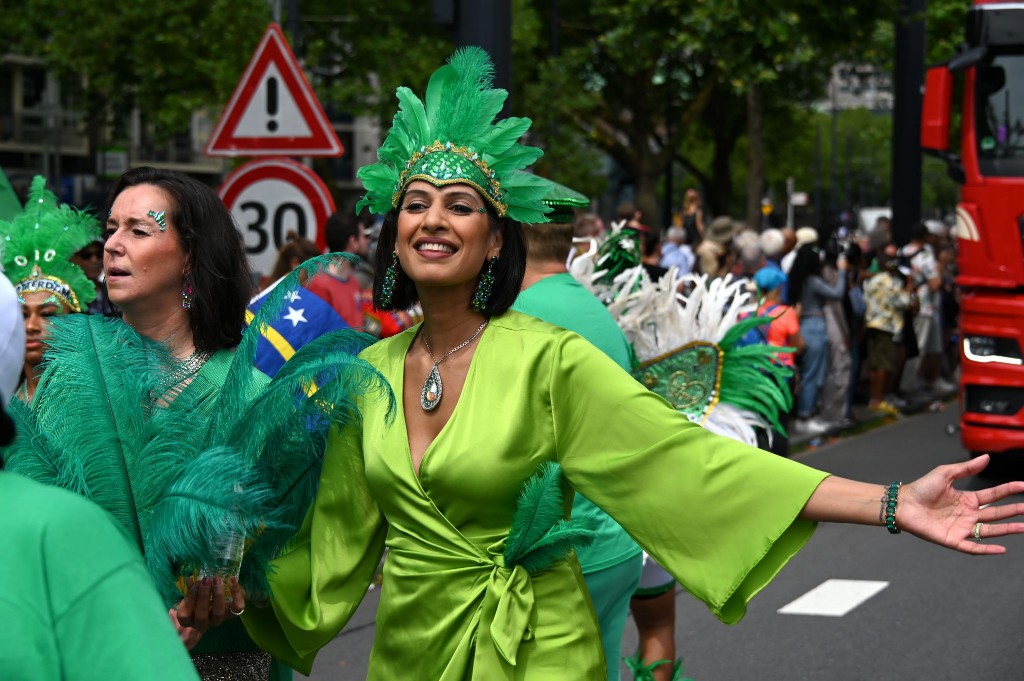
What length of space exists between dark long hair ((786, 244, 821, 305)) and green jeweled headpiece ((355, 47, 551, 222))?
10.4 metres

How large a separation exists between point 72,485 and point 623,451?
1.09 meters

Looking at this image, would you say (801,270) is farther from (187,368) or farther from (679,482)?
(187,368)

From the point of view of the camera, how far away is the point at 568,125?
3008 centimetres

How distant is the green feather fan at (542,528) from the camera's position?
3.28 metres

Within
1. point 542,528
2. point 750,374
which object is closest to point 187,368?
point 542,528

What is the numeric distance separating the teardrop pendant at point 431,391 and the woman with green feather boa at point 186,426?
0.09 m

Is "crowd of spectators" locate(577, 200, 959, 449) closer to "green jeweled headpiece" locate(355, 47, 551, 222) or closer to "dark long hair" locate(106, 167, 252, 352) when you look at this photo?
"dark long hair" locate(106, 167, 252, 352)

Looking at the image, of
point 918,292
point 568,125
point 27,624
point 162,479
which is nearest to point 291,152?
point 162,479

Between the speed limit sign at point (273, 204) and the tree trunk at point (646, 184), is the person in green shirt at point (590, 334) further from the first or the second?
the tree trunk at point (646, 184)

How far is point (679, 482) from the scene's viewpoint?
329 cm

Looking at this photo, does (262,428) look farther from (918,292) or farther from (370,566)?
(918,292)

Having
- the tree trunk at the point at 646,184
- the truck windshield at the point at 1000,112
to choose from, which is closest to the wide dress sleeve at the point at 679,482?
the truck windshield at the point at 1000,112

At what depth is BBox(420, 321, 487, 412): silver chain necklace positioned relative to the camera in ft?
11.3

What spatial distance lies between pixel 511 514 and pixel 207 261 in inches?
39.2
